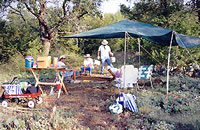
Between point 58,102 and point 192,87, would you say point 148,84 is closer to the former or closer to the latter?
point 192,87

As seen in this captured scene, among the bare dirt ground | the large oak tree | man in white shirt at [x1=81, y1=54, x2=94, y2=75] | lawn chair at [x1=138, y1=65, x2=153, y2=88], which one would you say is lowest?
the bare dirt ground

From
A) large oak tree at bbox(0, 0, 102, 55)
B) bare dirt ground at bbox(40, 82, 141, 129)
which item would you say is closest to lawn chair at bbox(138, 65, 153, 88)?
bare dirt ground at bbox(40, 82, 141, 129)

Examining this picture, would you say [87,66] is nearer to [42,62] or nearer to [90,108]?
[42,62]

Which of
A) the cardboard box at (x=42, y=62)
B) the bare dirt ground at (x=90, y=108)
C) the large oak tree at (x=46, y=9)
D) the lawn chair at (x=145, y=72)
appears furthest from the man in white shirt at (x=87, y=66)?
the large oak tree at (x=46, y=9)

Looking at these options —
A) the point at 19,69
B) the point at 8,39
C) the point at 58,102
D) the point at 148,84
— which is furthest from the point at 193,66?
the point at 8,39

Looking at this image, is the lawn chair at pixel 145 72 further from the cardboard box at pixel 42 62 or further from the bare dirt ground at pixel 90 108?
the cardboard box at pixel 42 62

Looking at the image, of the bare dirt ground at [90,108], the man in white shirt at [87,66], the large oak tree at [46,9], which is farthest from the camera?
the large oak tree at [46,9]

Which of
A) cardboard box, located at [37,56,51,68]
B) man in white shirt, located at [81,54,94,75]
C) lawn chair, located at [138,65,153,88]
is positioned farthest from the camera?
lawn chair, located at [138,65,153,88]

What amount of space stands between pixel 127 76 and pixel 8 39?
1010cm

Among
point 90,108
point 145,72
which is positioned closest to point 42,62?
point 90,108

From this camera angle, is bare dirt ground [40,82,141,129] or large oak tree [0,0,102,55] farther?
large oak tree [0,0,102,55]

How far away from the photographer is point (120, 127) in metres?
3.61

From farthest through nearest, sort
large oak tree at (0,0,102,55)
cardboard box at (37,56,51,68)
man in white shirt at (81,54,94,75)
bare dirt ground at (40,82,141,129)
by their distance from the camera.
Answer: large oak tree at (0,0,102,55) → man in white shirt at (81,54,94,75) → cardboard box at (37,56,51,68) → bare dirt ground at (40,82,141,129)

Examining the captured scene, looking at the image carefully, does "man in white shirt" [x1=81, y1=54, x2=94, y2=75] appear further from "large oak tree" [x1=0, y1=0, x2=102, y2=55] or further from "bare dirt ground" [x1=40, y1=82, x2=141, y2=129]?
"large oak tree" [x1=0, y1=0, x2=102, y2=55]
